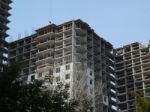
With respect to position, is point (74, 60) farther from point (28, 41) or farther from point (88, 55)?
point (28, 41)

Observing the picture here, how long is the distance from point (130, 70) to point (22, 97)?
104441 mm

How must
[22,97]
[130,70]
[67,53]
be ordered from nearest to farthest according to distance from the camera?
1. [22,97]
2. [67,53]
3. [130,70]

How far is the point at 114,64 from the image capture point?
124 m

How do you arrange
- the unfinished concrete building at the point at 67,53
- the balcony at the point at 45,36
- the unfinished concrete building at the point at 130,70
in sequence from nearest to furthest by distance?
the unfinished concrete building at the point at 67,53
the balcony at the point at 45,36
the unfinished concrete building at the point at 130,70

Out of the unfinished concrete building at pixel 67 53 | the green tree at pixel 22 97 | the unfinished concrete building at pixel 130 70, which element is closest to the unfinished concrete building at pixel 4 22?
the unfinished concrete building at pixel 67 53

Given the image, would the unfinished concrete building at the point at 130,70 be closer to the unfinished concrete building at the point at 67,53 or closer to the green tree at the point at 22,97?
the unfinished concrete building at the point at 67,53

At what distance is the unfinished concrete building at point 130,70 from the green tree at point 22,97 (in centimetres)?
9587

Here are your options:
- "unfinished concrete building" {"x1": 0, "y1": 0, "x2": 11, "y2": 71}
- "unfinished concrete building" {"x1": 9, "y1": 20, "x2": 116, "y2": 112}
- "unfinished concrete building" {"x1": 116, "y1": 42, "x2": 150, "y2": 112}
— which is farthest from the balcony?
"unfinished concrete building" {"x1": 116, "y1": 42, "x2": 150, "y2": 112}

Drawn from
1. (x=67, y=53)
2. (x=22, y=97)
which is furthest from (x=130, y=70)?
(x=22, y=97)

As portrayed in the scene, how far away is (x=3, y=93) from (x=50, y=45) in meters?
92.4

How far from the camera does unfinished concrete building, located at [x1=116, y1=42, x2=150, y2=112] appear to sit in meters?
116

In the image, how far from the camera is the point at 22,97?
58.3 feet

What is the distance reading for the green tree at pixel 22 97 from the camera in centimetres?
1714

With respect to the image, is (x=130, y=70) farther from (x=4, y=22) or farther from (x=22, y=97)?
(x=22, y=97)
